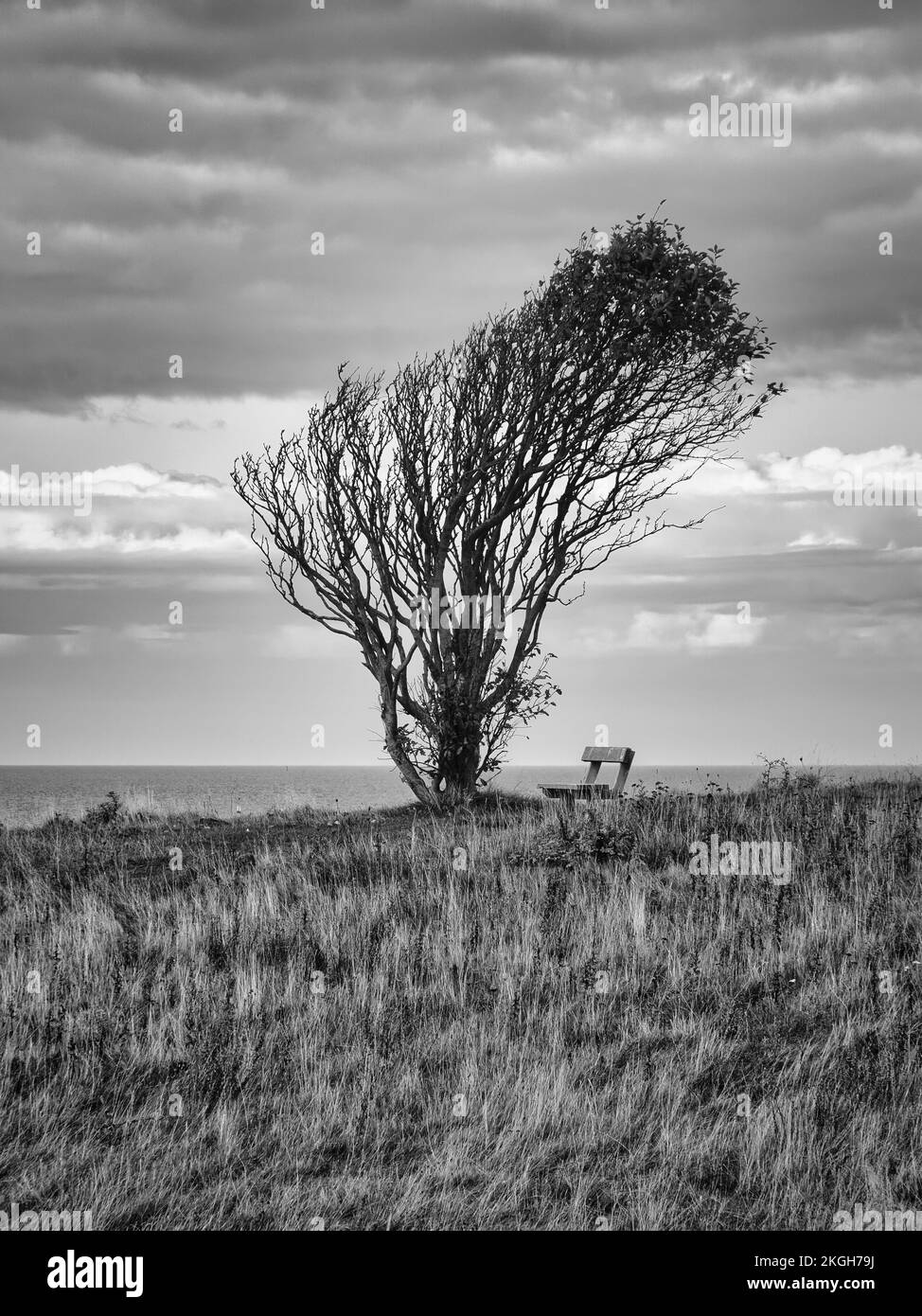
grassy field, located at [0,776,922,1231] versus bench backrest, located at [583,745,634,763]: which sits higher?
bench backrest, located at [583,745,634,763]

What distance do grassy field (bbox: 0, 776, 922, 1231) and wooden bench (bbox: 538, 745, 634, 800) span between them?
4.16m

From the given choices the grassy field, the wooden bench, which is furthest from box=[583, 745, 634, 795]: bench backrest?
the grassy field

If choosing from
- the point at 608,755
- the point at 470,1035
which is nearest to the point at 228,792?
the point at 608,755

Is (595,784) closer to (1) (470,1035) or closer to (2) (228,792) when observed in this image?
(1) (470,1035)

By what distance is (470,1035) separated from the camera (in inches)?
313

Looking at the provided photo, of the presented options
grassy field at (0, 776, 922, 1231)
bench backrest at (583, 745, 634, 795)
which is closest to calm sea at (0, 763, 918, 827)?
bench backrest at (583, 745, 634, 795)

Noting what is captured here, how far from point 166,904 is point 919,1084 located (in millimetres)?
7135

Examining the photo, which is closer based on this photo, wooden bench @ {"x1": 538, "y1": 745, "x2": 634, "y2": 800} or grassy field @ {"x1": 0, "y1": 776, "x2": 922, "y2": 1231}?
grassy field @ {"x1": 0, "y1": 776, "x2": 922, "y2": 1231}

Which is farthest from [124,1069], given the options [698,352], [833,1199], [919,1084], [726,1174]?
[698,352]

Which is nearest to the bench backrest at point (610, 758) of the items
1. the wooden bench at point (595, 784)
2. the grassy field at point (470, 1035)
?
the wooden bench at point (595, 784)

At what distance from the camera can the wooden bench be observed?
17812 millimetres

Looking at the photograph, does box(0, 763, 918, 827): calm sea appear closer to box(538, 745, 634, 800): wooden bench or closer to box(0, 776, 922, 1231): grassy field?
box(538, 745, 634, 800): wooden bench

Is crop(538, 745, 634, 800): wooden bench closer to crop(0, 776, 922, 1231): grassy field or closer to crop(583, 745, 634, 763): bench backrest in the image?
crop(583, 745, 634, 763): bench backrest
